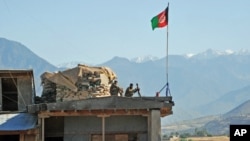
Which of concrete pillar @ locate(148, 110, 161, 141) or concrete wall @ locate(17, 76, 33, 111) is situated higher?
concrete wall @ locate(17, 76, 33, 111)

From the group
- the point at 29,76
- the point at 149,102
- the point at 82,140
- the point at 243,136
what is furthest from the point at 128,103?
the point at 243,136

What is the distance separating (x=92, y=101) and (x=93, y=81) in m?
6.70

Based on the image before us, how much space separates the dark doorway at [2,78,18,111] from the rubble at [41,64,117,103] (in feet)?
6.45

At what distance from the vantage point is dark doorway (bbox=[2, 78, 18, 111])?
32.1 metres

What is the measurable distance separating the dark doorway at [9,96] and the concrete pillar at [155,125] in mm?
8364

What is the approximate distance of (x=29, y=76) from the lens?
3178 centimetres

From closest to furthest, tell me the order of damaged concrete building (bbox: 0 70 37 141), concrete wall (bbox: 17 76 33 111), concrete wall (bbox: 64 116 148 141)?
concrete wall (bbox: 64 116 148 141) < damaged concrete building (bbox: 0 70 37 141) < concrete wall (bbox: 17 76 33 111)

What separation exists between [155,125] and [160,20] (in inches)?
287

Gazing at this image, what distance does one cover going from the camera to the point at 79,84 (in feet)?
108

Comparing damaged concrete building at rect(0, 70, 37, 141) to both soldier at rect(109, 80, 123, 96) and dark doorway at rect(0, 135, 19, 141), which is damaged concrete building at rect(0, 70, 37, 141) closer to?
dark doorway at rect(0, 135, 19, 141)

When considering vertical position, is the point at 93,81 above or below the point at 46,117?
above

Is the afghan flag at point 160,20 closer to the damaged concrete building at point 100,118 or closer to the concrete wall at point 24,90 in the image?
the damaged concrete building at point 100,118

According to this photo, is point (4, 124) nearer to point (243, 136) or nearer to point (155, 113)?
point (155, 113)

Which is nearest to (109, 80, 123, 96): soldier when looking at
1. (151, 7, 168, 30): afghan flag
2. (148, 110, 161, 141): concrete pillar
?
(151, 7, 168, 30): afghan flag
